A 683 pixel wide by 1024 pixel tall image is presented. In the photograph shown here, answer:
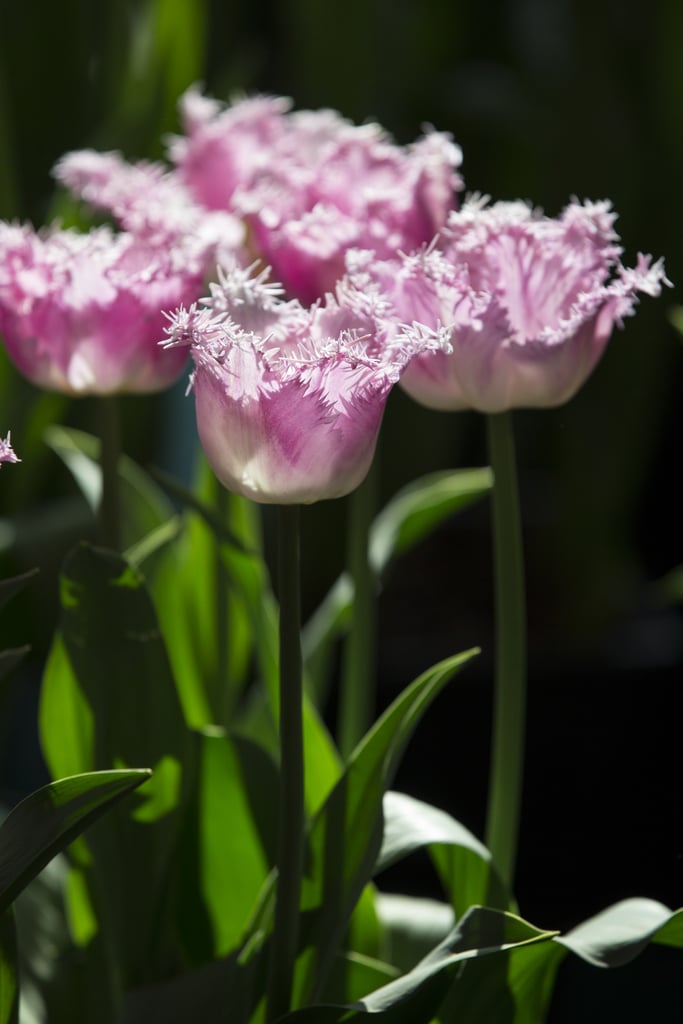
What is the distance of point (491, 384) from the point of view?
41 centimetres

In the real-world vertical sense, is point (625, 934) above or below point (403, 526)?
below

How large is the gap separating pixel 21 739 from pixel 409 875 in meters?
0.30

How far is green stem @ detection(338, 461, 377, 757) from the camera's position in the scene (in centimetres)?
56

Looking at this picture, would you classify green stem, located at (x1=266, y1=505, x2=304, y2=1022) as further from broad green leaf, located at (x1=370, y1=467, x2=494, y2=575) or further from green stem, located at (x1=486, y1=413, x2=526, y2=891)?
broad green leaf, located at (x1=370, y1=467, x2=494, y2=575)

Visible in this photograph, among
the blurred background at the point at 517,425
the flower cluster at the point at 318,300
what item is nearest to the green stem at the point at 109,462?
the flower cluster at the point at 318,300

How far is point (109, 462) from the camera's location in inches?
19.5

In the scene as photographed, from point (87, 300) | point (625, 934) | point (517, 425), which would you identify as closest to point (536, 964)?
point (625, 934)

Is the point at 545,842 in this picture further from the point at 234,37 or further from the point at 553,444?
the point at 234,37

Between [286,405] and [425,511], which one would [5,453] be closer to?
[286,405]

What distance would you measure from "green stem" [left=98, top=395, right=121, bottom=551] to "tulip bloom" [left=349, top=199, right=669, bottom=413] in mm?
131

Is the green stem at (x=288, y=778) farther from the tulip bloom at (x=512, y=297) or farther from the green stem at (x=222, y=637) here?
the green stem at (x=222, y=637)

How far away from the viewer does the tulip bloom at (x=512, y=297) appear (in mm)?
392

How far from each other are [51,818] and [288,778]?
7cm

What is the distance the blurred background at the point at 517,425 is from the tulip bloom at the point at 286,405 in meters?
0.43
